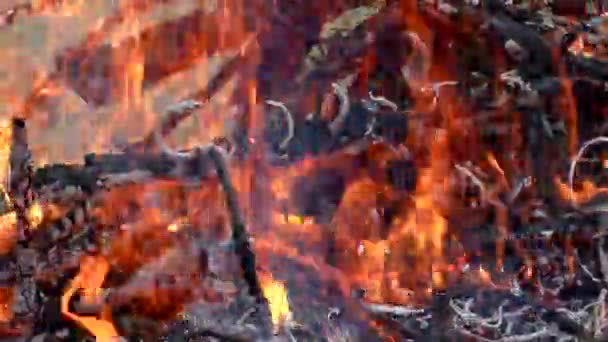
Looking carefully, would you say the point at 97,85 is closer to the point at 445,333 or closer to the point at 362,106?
the point at 362,106

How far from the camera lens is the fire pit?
259cm

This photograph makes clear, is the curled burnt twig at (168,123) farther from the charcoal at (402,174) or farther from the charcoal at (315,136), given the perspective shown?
the charcoal at (402,174)

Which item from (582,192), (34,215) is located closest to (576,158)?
(582,192)

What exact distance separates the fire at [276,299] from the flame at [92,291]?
52cm

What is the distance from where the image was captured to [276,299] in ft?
8.53

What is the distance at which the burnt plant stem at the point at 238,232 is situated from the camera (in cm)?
260

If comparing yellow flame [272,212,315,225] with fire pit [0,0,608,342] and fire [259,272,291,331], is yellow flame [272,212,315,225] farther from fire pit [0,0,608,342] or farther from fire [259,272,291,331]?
fire [259,272,291,331]

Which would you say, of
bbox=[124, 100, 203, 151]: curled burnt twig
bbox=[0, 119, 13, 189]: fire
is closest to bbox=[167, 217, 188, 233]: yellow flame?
bbox=[124, 100, 203, 151]: curled burnt twig

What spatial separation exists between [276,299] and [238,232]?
0.26m

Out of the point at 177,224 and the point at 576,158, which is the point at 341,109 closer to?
the point at 177,224

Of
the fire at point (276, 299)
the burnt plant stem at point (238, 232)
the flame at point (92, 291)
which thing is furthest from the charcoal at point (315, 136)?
the flame at point (92, 291)

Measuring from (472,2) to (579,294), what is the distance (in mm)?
1042

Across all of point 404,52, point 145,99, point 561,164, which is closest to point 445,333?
point 561,164

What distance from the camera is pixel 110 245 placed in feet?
8.56
